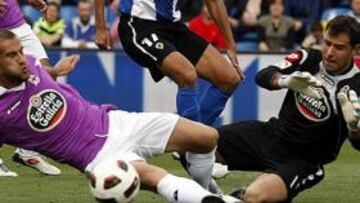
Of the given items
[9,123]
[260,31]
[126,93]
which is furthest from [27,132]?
[260,31]

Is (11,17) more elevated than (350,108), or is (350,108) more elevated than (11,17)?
(350,108)

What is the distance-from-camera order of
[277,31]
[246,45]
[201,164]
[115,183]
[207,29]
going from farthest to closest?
[246,45], [277,31], [207,29], [201,164], [115,183]

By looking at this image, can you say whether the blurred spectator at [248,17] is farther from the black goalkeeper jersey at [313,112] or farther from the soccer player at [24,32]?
the black goalkeeper jersey at [313,112]

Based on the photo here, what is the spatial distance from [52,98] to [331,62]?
6.00 ft

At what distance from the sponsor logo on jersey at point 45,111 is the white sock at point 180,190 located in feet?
2.65

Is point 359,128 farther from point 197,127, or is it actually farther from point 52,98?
point 52,98

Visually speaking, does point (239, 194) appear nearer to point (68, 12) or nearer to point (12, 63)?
point (12, 63)

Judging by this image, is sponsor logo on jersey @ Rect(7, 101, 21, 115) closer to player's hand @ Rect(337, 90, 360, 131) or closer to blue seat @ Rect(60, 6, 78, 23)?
player's hand @ Rect(337, 90, 360, 131)

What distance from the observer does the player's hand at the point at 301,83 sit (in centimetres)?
755

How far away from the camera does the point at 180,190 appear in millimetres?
6969

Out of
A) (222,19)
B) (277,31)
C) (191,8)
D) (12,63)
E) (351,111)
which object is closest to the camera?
(12,63)

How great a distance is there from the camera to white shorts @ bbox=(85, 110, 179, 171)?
24.6 ft

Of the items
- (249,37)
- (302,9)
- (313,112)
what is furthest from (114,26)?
(313,112)

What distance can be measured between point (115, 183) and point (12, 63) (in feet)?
3.40
